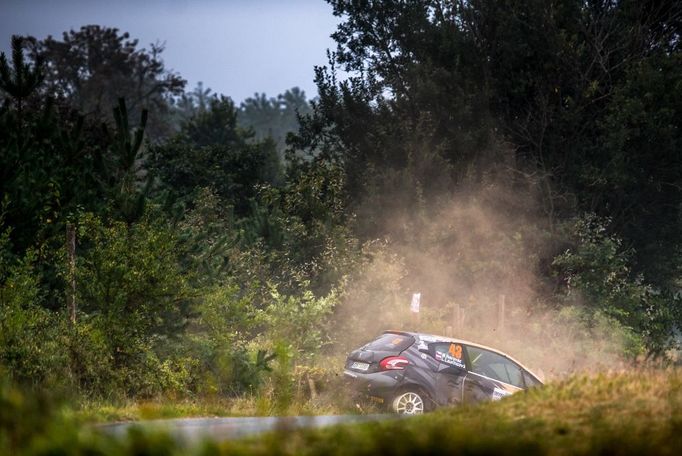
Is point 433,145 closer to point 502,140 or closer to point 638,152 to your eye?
point 502,140

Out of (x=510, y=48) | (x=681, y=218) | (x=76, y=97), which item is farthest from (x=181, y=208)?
(x=76, y=97)

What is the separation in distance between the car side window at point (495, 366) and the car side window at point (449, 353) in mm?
235

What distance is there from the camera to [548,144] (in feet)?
126

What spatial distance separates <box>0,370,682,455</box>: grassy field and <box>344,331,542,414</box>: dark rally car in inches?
253

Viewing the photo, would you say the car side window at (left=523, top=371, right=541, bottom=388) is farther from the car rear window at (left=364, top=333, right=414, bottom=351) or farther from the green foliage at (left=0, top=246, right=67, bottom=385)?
the green foliage at (left=0, top=246, right=67, bottom=385)

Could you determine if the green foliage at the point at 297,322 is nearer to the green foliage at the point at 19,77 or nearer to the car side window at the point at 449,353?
the car side window at the point at 449,353

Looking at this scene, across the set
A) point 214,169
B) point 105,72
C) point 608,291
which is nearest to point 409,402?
point 608,291

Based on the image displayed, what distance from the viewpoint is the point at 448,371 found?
16.1 meters

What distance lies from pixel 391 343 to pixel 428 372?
0.88 meters

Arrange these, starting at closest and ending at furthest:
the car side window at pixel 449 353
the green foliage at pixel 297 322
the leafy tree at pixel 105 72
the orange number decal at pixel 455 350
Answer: the car side window at pixel 449 353 → the orange number decal at pixel 455 350 → the green foliage at pixel 297 322 → the leafy tree at pixel 105 72

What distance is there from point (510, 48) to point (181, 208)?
2157 centimetres

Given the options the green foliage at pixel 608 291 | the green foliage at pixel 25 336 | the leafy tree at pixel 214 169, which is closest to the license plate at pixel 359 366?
the green foliage at pixel 25 336

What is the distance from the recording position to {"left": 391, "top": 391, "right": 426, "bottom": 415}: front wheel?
1579 cm

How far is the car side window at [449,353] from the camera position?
16.1m
